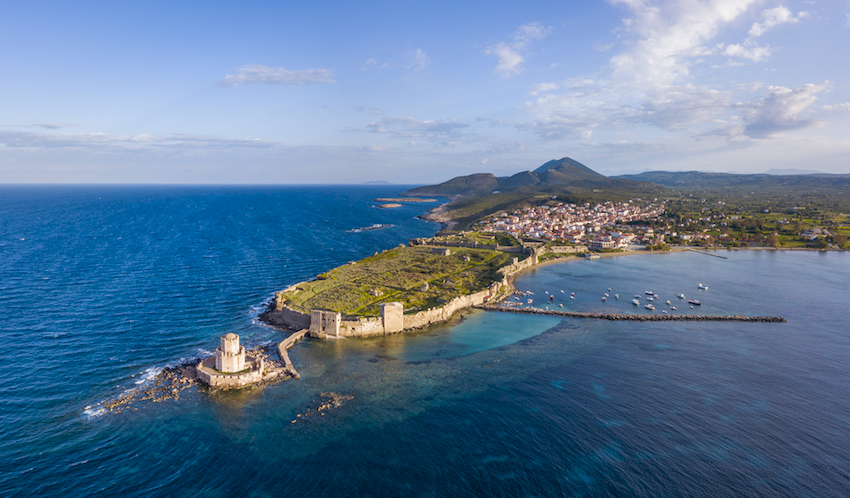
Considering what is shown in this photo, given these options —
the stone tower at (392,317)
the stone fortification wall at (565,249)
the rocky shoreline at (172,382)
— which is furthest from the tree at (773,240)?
the rocky shoreline at (172,382)

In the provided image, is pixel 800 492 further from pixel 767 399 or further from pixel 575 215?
pixel 575 215

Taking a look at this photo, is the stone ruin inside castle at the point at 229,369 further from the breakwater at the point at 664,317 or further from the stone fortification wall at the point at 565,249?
the stone fortification wall at the point at 565,249

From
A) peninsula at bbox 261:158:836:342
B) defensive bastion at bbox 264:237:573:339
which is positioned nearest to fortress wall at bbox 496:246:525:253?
peninsula at bbox 261:158:836:342

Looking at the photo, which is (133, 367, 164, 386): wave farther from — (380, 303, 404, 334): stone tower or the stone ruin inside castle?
(380, 303, 404, 334): stone tower

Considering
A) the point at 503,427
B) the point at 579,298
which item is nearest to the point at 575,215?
the point at 579,298

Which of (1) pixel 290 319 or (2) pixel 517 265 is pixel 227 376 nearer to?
(1) pixel 290 319

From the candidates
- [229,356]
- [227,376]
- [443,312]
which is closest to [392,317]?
[443,312]

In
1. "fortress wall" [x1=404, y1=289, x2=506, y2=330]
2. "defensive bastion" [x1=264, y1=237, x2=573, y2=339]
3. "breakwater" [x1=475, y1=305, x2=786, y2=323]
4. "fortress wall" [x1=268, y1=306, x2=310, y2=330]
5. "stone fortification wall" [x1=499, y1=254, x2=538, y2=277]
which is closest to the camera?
"fortress wall" [x1=268, y1=306, x2=310, y2=330]
